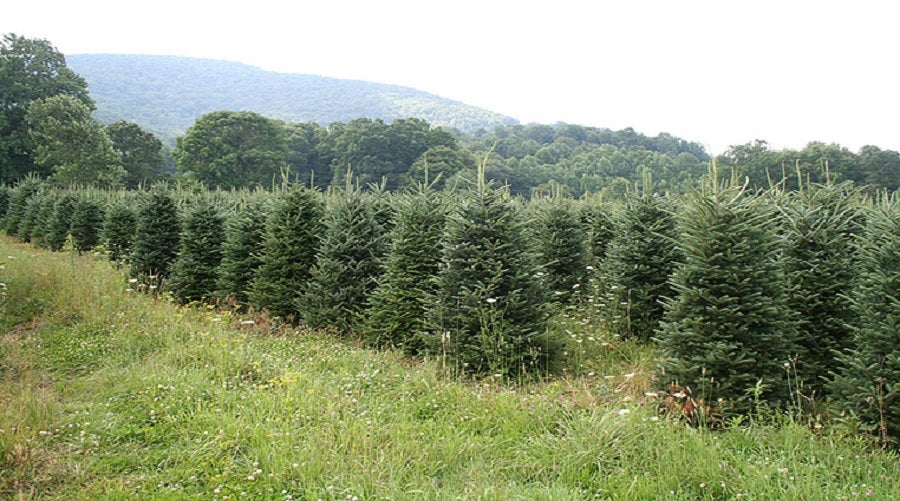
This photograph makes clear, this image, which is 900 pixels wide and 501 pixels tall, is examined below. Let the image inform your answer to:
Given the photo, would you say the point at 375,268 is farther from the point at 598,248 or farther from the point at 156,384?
the point at 598,248

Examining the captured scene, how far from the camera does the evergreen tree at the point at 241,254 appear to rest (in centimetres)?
999

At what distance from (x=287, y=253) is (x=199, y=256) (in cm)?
275

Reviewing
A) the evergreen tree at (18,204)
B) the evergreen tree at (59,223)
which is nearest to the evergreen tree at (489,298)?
the evergreen tree at (59,223)

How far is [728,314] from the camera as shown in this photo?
16.0ft

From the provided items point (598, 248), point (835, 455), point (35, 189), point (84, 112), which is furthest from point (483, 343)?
point (84, 112)

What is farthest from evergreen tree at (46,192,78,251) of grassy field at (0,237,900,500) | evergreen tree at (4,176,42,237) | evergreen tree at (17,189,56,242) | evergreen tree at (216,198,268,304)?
grassy field at (0,237,900,500)

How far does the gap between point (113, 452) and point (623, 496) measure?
12.7ft

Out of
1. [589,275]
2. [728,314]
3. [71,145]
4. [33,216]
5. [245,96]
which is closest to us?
[728,314]

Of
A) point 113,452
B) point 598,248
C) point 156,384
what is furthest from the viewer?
point 598,248

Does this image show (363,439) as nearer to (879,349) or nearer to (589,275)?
(879,349)

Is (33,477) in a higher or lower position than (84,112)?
lower

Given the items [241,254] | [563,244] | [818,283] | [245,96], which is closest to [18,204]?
[241,254]

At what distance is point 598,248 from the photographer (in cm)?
1131

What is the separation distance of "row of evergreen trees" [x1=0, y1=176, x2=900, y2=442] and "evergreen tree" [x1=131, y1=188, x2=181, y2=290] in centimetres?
4
